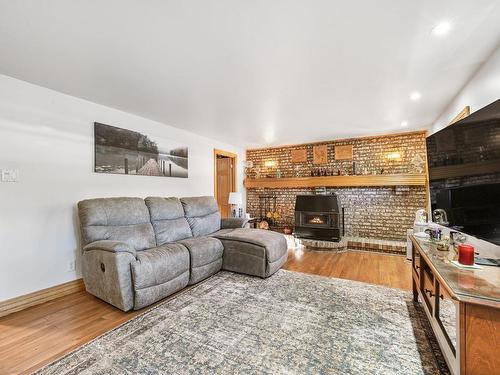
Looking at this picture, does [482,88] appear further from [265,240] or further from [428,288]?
[265,240]

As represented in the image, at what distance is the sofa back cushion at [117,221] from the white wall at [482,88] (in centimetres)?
372

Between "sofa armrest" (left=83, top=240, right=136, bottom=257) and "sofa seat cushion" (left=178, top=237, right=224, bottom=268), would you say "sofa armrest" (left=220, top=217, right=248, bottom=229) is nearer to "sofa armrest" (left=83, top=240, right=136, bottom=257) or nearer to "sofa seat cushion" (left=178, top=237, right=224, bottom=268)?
"sofa seat cushion" (left=178, top=237, right=224, bottom=268)

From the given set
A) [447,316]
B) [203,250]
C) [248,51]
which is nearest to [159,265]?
[203,250]

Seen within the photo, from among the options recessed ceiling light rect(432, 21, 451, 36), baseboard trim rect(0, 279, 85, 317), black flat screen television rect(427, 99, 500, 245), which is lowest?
baseboard trim rect(0, 279, 85, 317)

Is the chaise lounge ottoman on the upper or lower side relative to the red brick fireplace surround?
lower

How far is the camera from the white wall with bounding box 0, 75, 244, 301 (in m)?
2.33

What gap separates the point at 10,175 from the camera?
2.35 meters

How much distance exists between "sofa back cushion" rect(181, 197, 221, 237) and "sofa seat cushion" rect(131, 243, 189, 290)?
0.87 metres

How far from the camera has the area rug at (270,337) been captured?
1.52m

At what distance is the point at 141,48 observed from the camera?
1893 millimetres

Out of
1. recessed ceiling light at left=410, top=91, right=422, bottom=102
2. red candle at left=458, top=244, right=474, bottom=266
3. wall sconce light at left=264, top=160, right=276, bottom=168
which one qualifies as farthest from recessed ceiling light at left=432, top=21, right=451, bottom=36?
wall sconce light at left=264, top=160, right=276, bottom=168

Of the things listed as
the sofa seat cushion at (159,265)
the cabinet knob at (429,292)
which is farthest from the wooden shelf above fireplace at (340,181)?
the sofa seat cushion at (159,265)

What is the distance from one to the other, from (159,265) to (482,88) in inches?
140

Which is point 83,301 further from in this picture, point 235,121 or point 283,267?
point 235,121
